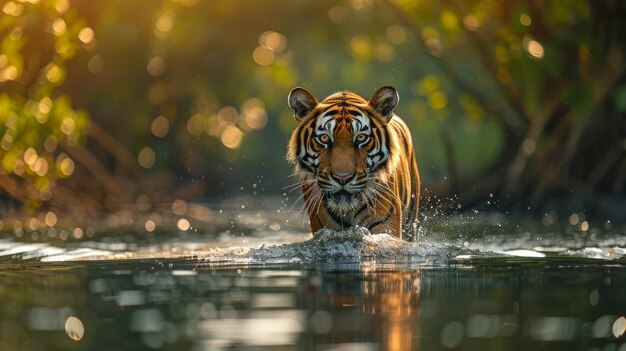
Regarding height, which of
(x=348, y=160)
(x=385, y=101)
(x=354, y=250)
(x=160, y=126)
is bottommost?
(x=354, y=250)

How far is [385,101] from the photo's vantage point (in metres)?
9.68

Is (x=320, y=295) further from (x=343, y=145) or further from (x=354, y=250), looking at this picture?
(x=343, y=145)

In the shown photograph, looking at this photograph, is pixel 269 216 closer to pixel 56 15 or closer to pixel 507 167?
pixel 507 167

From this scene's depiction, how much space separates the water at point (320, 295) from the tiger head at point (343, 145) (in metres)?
0.38

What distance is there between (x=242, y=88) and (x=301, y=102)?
646 inches

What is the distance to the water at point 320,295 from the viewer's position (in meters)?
5.18

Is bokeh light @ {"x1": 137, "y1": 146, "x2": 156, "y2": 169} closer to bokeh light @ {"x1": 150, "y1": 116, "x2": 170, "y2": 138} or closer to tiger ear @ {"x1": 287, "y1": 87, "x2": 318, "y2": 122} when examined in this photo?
bokeh light @ {"x1": 150, "y1": 116, "x2": 170, "y2": 138}

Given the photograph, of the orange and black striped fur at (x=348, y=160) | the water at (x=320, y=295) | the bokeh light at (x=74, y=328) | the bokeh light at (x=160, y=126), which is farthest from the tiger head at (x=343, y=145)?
the bokeh light at (x=160, y=126)

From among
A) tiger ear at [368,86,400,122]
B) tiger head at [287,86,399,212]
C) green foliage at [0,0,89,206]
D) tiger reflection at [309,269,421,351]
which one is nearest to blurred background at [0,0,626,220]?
green foliage at [0,0,89,206]

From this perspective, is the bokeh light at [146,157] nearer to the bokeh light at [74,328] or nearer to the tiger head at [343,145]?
the tiger head at [343,145]

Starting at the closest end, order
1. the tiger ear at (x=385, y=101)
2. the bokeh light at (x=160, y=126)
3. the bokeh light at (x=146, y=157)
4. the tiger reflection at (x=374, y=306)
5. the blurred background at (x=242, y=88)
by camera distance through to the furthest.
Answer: the tiger reflection at (x=374, y=306)
the tiger ear at (x=385, y=101)
the blurred background at (x=242, y=88)
the bokeh light at (x=146, y=157)
the bokeh light at (x=160, y=126)

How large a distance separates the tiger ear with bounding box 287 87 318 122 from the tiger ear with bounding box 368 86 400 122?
1.43 ft

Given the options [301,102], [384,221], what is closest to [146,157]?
[301,102]

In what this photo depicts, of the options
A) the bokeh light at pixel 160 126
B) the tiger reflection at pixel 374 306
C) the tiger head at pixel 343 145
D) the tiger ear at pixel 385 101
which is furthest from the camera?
the bokeh light at pixel 160 126
